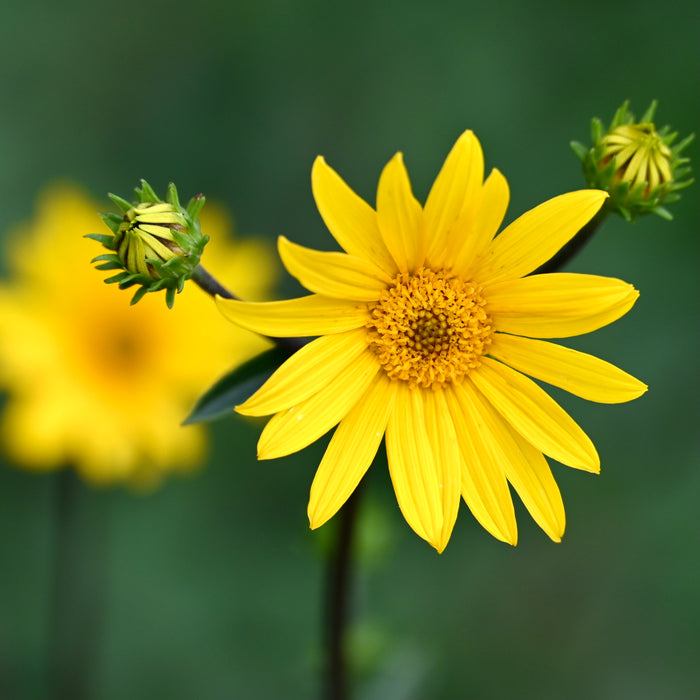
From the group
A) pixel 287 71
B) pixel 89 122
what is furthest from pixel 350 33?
pixel 89 122

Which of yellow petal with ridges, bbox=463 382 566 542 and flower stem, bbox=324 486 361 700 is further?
flower stem, bbox=324 486 361 700

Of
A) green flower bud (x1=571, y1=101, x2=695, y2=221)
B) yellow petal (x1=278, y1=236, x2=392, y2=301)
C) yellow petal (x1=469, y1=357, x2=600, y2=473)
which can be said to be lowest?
yellow petal (x1=469, y1=357, x2=600, y2=473)

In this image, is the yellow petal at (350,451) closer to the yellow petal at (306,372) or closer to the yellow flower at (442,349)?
the yellow flower at (442,349)

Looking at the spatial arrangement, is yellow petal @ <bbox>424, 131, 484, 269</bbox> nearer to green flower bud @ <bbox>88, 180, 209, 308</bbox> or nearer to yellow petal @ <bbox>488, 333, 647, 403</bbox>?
yellow petal @ <bbox>488, 333, 647, 403</bbox>

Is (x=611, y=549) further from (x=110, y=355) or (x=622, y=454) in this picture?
(x=110, y=355)

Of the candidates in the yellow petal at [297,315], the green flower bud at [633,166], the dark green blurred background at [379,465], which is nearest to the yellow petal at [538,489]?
the yellow petal at [297,315]

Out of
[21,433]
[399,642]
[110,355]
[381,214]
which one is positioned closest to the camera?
[381,214]

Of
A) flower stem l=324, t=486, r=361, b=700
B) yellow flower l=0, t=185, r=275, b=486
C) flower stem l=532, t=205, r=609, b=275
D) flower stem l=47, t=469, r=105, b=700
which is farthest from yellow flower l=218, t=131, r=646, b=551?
flower stem l=47, t=469, r=105, b=700
